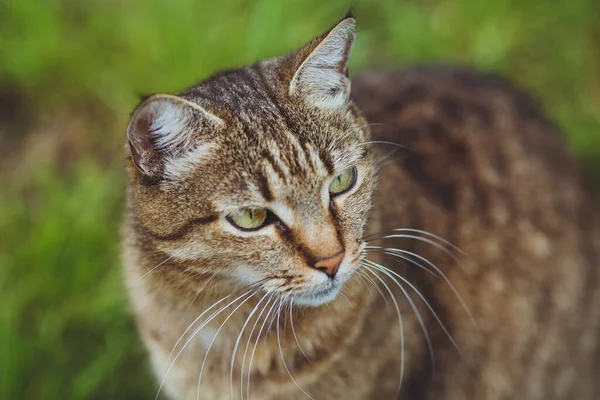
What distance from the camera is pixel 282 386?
183 cm

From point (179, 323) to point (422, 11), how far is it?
235cm

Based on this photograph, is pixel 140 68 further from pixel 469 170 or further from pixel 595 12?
pixel 595 12

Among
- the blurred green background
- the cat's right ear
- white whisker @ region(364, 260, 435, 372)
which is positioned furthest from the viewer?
the blurred green background

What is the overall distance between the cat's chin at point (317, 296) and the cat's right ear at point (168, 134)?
408mm

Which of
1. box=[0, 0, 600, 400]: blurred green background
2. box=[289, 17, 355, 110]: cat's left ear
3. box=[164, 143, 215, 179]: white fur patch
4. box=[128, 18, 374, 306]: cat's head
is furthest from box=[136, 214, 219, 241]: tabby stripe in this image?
box=[0, 0, 600, 400]: blurred green background

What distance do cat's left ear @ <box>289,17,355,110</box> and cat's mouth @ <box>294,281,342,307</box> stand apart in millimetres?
440

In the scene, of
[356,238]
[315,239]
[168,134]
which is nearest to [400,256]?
[356,238]

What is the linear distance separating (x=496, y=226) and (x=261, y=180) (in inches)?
36.1

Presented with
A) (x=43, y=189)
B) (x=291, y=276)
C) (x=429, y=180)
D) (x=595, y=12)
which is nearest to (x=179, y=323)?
(x=291, y=276)

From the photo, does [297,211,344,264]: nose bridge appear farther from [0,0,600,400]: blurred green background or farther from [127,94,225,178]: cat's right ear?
[0,0,600,400]: blurred green background

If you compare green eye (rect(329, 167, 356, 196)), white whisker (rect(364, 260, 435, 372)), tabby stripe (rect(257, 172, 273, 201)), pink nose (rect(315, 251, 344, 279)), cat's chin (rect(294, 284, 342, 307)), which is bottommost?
white whisker (rect(364, 260, 435, 372))

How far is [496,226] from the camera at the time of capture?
6.98ft

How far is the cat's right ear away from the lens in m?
1.48

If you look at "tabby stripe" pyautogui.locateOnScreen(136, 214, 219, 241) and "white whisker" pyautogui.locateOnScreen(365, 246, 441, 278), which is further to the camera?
"white whisker" pyautogui.locateOnScreen(365, 246, 441, 278)
